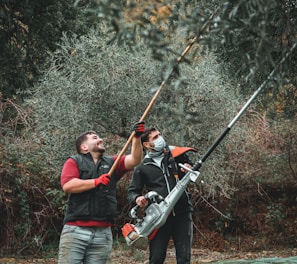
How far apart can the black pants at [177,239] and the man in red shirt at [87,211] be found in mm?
1033

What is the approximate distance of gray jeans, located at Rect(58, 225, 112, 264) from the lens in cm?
548

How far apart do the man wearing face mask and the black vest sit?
881 mm

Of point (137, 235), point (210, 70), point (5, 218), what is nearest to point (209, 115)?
point (210, 70)

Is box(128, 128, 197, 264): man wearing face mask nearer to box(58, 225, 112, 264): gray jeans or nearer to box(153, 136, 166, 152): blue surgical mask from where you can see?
box(153, 136, 166, 152): blue surgical mask

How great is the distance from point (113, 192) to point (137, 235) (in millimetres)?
873

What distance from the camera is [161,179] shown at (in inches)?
263

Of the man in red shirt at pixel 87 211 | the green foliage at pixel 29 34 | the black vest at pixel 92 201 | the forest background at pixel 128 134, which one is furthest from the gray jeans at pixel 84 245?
the green foliage at pixel 29 34

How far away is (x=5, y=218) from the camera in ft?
42.4

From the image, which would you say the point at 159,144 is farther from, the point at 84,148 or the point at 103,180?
the point at 103,180

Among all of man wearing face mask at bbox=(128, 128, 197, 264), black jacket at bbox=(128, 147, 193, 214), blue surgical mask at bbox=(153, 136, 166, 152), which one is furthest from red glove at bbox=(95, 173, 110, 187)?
blue surgical mask at bbox=(153, 136, 166, 152)

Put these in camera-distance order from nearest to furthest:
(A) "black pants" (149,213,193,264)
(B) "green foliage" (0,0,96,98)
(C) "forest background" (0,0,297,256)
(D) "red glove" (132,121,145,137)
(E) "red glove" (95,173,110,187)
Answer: (E) "red glove" (95,173,110,187) < (D) "red glove" (132,121,145,137) < (A) "black pants" (149,213,193,264) < (C) "forest background" (0,0,297,256) < (B) "green foliage" (0,0,96,98)

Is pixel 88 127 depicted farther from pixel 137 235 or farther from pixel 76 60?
pixel 137 235

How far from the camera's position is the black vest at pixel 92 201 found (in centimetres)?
553

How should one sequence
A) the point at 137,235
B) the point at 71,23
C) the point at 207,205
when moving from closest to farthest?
the point at 137,235
the point at 207,205
the point at 71,23
